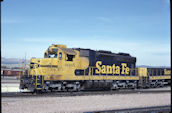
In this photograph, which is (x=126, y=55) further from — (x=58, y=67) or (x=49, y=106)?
(x=49, y=106)

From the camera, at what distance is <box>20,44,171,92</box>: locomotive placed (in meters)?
16.0

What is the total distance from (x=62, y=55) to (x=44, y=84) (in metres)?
2.60

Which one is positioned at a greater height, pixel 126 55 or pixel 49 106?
pixel 126 55

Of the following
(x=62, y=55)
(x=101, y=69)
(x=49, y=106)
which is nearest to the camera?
(x=49, y=106)

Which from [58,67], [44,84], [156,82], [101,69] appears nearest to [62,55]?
[58,67]

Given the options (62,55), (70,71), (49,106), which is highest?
(62,55)

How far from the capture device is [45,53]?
17688mm

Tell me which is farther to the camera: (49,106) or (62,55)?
(62,55)

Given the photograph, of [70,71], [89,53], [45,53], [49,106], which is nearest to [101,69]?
[89,53]

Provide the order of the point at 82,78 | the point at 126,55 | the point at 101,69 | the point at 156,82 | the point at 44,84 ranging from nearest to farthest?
1. the point at 44,84
2. the point at 82,78
3. the point at 101,69
4. the point at 126,55
5. the point at 156,82

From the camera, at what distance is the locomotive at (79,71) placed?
15961 mm

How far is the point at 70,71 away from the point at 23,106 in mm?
6605

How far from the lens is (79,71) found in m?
18.0

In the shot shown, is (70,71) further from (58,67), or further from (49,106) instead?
(49,106)
